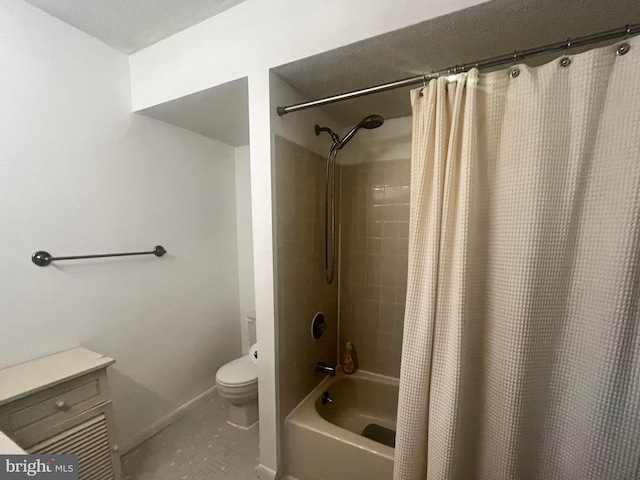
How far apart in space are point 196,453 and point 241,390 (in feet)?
1.32

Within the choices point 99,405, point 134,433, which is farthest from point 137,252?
point 134,433

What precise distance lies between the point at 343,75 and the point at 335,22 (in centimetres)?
22

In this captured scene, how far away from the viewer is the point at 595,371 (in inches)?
26.3

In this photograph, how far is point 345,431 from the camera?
1158mm

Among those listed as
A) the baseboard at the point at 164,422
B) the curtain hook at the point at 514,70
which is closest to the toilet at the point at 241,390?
the baseboard at the point at 164,422

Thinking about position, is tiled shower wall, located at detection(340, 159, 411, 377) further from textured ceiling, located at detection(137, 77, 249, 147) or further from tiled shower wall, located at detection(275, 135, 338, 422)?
textured ceiling, located at detection(137, 77, 249, 147)

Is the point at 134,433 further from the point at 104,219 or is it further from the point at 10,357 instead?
the point at 104,219

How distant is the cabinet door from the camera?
3.12 ft

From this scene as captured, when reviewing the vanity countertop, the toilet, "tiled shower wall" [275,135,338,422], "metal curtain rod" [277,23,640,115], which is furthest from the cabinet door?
"metal curtain rod" [277,23,640,115]

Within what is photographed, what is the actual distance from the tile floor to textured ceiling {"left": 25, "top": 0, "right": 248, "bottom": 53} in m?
2.32

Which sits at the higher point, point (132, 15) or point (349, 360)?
point (132, 15)

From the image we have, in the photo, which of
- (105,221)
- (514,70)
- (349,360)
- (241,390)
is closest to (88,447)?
(241,390)

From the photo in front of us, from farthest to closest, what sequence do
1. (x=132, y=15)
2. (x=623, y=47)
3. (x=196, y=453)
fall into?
(x=196, y=453), (x=132, y=15), (x=623, y=47)

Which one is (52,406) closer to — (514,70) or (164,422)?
(164,422)
